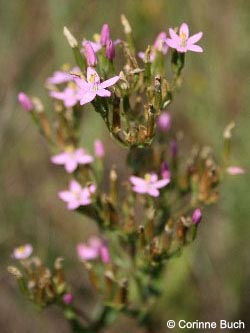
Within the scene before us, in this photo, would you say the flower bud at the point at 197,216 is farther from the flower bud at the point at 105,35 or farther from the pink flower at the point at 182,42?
the flower bud at the point at 105,35

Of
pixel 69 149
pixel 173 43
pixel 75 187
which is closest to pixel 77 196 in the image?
pixel 75 187

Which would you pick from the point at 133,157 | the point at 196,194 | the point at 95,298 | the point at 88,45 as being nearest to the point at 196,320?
the point at 95,298

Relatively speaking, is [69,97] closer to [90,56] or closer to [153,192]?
[90,56]

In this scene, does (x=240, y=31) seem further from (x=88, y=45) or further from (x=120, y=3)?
(x=88, y=45)

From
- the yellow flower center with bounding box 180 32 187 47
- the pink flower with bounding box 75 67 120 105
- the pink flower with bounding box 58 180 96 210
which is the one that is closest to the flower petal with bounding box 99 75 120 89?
the pink flower with bounding box 75 67 120 105

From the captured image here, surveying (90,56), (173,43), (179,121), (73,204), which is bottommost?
(73,204)

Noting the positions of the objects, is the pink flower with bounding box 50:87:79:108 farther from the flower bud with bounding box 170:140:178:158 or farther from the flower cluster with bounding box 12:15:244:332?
the flower bud with bounding box 170:140:178:158

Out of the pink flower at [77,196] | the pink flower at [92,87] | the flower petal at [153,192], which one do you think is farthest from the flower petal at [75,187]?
the pink flower at [92,87]
